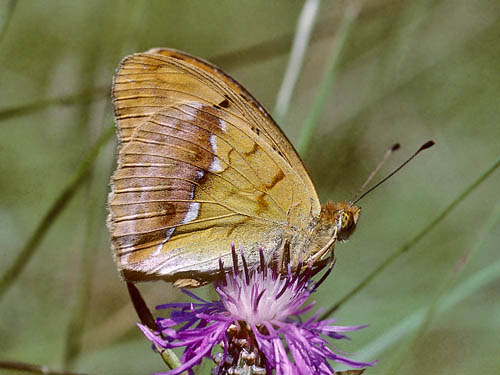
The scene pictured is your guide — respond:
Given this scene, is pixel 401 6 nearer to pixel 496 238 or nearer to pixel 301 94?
pixel 301 94

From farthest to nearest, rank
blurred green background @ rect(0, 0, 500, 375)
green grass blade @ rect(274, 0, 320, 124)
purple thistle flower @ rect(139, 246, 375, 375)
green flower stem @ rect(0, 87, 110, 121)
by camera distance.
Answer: blurred green background @ rect(0, 0, 500, 375) → green grass blade @ rect(274, 0, 320, 124) → green flower stem @ rect(0, 87, 110, 121) → purple thistle flower @ rect(139, 246, 375, 375)

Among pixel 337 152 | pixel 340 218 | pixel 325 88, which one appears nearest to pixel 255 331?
pixel 340 218

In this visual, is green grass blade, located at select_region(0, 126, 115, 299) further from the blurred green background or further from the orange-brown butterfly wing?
the blurred green background

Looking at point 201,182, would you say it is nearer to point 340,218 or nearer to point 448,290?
point 340,218

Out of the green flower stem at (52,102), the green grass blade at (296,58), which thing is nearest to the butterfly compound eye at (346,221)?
the green grass blade at (296,58)

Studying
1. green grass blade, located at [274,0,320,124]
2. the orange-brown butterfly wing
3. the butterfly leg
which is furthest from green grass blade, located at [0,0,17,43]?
the butterfly leg

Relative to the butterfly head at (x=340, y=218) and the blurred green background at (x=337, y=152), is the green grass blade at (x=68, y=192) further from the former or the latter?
the butterfly head at (x=340, y=218)
